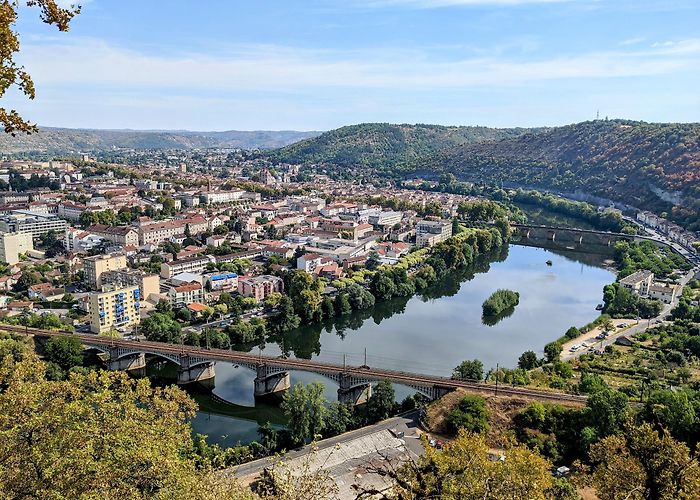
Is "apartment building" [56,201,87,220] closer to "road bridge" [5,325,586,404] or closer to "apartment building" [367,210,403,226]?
"apartment building" [367,210,403,226]

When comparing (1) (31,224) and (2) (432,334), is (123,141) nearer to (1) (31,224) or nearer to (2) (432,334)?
(1) (31,224)

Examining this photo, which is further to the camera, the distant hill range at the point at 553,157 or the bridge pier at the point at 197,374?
the distant hill range at the point at 553,157

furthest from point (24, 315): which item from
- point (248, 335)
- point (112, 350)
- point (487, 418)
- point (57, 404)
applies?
point (57, 404)

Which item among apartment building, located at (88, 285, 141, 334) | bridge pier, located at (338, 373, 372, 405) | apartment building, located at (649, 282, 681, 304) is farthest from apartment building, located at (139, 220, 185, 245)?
apartment building, located at (649, 282, 681, 304)

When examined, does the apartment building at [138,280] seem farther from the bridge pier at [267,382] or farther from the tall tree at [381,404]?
the tall tree at [381,404]

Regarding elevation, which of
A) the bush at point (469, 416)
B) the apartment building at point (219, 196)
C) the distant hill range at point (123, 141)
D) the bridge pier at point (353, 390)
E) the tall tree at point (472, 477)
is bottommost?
the bridge pier at point (353, 390)

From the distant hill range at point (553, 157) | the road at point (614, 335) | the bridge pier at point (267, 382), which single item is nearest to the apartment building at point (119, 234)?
the bridge pier at point (267, 382)
